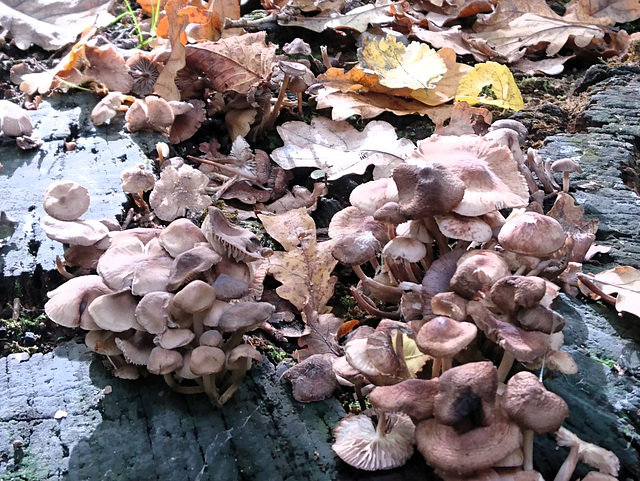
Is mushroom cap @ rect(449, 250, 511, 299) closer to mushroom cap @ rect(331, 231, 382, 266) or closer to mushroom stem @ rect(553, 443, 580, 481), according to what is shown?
mushroom cap @ rect(331, 231, 382, 266)

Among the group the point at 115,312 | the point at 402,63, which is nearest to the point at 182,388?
the point at 115,312

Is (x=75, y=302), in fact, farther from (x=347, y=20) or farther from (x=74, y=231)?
(x=347, y=20)

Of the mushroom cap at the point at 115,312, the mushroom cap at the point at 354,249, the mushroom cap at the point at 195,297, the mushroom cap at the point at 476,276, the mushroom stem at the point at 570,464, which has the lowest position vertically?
the mushroom stem at the point at 570,464

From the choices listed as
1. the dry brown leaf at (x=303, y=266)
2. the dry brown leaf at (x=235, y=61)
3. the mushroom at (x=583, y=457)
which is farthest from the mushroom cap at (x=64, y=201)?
the mushroom at (x=583, y=457)

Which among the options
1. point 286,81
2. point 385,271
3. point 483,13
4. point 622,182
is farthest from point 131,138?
point 483,13

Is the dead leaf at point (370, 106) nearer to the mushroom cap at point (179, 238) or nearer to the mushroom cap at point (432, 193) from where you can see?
the mushroom cap at point (432, 193)

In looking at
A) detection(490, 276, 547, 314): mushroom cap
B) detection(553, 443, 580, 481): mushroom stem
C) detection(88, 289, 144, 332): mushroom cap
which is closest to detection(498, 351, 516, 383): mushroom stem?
detection(490, 276, 547, 314): mushroom cap
